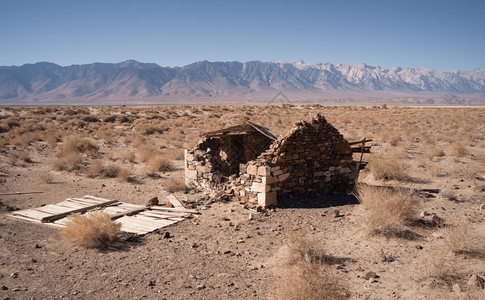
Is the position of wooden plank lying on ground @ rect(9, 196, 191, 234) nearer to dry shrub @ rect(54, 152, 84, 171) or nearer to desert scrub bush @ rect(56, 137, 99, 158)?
dry shrub @ rect(54, 152, 84, 171)

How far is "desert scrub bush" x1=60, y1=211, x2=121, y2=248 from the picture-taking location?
668 cm

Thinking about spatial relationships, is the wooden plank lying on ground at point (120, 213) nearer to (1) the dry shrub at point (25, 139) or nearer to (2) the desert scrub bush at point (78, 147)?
(2) the desert scrub bush at point (78, 147)

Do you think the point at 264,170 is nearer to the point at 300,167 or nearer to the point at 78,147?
the point at 300,167

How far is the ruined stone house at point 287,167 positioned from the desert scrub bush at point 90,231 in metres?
3.57

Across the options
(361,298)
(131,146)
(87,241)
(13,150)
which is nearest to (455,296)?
(361,298)

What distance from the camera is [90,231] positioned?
668 centimetres

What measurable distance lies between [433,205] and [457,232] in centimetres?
338

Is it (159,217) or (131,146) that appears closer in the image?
(159,217)

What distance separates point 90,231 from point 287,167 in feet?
16.3

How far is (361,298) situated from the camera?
4.57 m

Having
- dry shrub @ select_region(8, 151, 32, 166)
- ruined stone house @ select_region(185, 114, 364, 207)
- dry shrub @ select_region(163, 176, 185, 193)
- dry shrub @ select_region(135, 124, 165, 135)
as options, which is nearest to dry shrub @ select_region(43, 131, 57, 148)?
dry shrub @ select_region(8, 151, 32, 166)

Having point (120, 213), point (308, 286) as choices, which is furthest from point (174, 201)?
point (308, 286)

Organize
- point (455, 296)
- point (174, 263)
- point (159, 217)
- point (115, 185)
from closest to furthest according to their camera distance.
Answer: point (455, 296), point (174, 263), point (159, 217), point (115, 185)

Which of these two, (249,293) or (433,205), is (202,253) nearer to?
(249,293)
